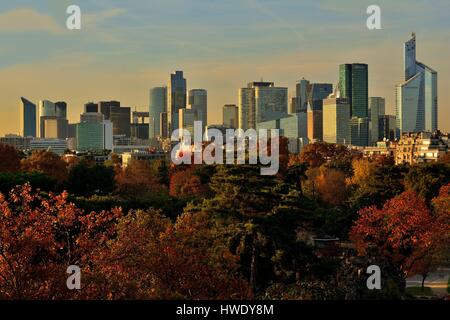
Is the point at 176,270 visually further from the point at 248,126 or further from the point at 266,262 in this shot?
the point at 248,126

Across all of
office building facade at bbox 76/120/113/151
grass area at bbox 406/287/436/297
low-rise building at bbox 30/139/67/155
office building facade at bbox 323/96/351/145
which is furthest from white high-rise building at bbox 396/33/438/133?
grass area at bbox 406/287/436/297

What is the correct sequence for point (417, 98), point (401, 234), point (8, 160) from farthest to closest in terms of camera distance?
point (417, 98) < point (8, 160) < point (401, 234)

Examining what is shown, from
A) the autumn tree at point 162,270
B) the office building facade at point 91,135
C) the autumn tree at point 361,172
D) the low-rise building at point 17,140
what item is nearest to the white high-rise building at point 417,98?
the office building facade at point 91,135

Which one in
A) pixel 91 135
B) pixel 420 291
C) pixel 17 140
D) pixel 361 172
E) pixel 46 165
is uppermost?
pixel 91 135

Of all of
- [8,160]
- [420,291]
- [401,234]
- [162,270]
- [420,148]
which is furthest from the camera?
[420,148]

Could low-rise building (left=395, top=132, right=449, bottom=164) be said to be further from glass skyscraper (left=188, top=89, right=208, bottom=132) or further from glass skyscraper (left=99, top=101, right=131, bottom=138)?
glass skyscraper (left=99, top=101, right=131, bottom=138)

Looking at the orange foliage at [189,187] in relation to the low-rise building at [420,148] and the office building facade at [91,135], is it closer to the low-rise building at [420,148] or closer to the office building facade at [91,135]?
the low-rise building at [420,148]

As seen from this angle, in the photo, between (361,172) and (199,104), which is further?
(199,104)

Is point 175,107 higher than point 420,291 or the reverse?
higher

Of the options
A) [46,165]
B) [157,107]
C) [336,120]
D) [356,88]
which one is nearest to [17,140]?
[157,107]

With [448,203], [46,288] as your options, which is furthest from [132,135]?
[46,288]

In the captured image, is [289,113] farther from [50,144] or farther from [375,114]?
[50,144]
